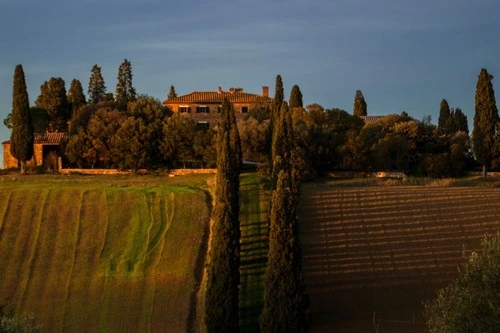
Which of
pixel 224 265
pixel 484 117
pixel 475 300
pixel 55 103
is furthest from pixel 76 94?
pixel 475 300

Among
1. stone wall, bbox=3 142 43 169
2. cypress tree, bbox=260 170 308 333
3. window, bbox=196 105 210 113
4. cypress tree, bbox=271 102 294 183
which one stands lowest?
cypress tree, bbox=260 170 308 333

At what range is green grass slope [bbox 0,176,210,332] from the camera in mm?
40125

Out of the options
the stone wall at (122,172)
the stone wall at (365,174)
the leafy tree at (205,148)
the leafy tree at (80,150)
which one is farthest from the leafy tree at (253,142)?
the leafy tree at (80,150)

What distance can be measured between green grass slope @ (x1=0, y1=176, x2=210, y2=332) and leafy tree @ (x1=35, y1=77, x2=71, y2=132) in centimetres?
2592

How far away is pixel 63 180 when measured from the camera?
6103 centimetres

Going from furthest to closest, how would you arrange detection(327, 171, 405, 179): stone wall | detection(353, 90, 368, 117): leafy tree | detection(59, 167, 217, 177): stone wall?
detection(353, 90, 368, 117): leafy tree < detection(59, 167, 217, 177): stone wall < detection(327, 171, 405, 179): stone wall

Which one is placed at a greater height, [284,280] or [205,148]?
[205,148]

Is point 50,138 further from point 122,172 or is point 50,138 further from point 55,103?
point 55,103

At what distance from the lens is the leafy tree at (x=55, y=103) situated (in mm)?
84812

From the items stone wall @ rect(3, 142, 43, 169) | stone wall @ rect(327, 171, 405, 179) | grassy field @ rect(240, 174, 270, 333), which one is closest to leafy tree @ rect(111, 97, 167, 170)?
stone wall @ rect(3, 142, 43, 169)

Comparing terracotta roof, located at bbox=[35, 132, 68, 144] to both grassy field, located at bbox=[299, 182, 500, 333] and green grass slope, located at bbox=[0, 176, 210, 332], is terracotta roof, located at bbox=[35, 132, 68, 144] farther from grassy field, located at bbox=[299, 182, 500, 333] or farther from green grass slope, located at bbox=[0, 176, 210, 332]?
grassy field, located at bbox=[299, 182, 500, 333]

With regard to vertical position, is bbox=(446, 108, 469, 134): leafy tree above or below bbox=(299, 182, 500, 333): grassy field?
above

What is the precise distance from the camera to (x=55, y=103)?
8481 centimetres

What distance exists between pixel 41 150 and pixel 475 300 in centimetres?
4951
